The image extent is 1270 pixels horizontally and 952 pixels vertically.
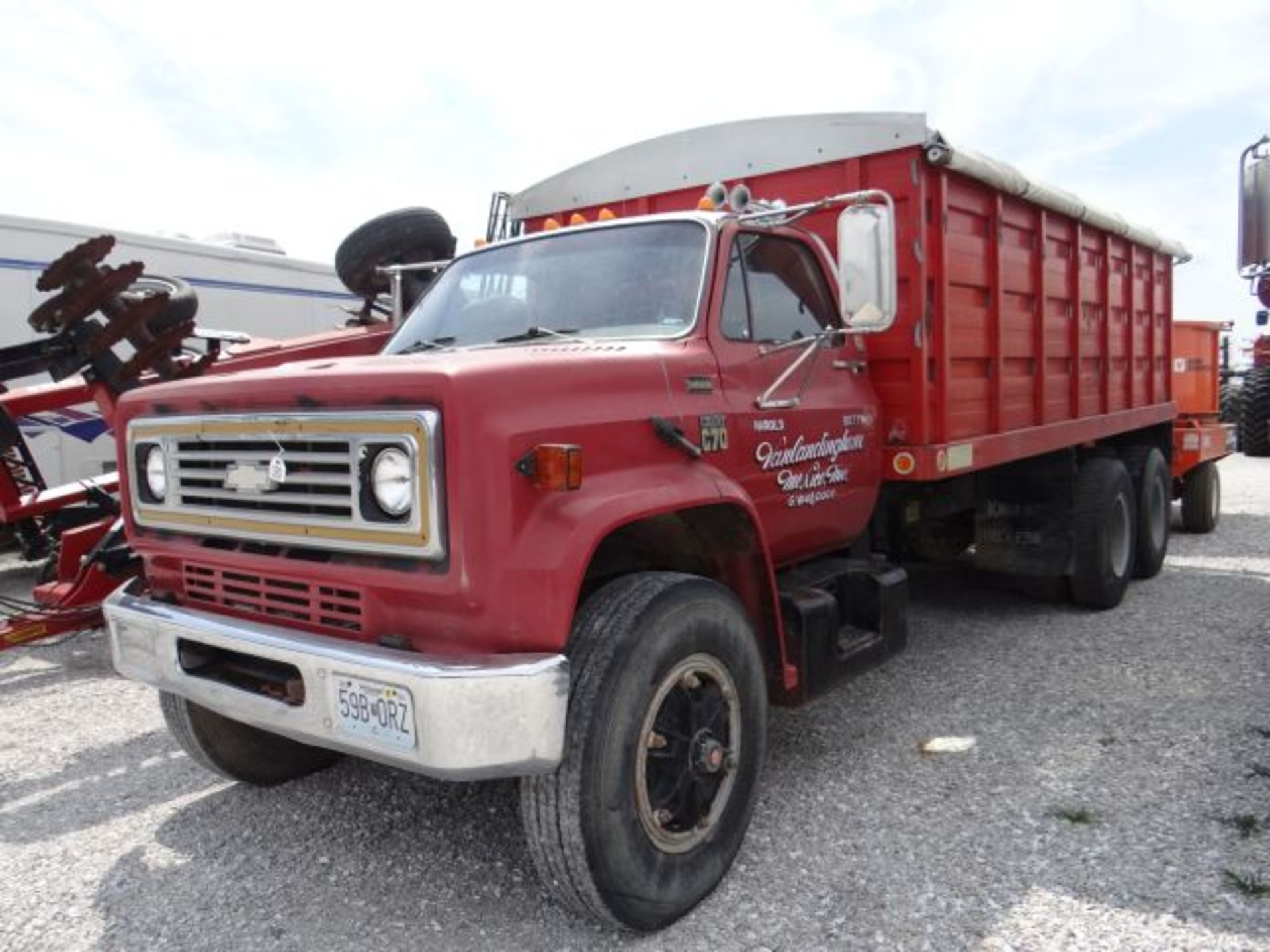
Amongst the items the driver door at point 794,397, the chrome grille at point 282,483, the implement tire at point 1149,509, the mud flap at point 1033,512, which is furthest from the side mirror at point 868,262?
the implement tire at point 1149,509

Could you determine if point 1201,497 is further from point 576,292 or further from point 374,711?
point 374,711

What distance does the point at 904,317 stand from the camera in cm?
448

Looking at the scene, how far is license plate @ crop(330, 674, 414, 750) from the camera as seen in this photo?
2451 mm

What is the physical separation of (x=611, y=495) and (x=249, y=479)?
3.54ft

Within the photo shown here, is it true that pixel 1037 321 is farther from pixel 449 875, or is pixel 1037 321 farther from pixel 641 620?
pixel 449 875

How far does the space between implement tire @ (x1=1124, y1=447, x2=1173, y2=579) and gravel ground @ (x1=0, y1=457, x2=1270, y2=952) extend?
85.1 inches

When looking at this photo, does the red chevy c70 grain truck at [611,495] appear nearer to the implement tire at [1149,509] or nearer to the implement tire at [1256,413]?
the implement tire at [1149,509]

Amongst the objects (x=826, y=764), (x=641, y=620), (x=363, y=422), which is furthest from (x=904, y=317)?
(x=363, y=422)

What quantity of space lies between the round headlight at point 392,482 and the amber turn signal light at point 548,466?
0.96 feet

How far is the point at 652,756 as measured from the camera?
289 cm

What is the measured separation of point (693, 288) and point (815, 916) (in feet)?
6.70

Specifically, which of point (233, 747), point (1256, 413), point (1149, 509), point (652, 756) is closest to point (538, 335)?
point (652, 756)

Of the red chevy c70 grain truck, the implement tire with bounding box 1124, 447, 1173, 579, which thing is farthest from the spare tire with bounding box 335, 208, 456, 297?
the implement tire with bounding box 1124, 447, 1173, 579

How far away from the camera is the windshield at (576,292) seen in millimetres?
3473
